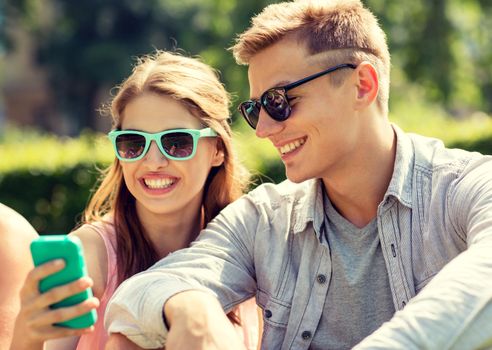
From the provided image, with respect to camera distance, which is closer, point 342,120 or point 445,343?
point 445,343

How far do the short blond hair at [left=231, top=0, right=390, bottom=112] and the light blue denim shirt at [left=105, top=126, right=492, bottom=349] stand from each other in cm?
35

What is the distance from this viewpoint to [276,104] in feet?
10.8

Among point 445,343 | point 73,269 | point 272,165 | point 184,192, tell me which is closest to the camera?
point 445,343

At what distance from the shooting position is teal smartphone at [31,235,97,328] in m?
2.47

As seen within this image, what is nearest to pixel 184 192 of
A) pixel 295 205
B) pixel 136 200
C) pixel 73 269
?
pixel 136 200

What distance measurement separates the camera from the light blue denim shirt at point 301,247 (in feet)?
9.67

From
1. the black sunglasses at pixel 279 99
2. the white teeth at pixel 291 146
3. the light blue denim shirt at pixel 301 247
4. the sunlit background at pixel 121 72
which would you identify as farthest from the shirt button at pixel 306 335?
the sunlit background at pixel 121 72

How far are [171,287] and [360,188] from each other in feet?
2.92

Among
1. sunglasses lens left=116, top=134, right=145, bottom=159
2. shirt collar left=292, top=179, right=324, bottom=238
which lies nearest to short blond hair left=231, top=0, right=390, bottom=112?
shirt collar left=292, top=179, right=324, bottom=238

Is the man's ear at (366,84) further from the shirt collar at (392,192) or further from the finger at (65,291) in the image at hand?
the finger at (65,291)

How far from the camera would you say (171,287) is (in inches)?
115

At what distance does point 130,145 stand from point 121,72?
31421mm

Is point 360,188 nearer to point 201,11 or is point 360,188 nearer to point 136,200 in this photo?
point 136,200

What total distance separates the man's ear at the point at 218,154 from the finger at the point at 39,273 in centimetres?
159
